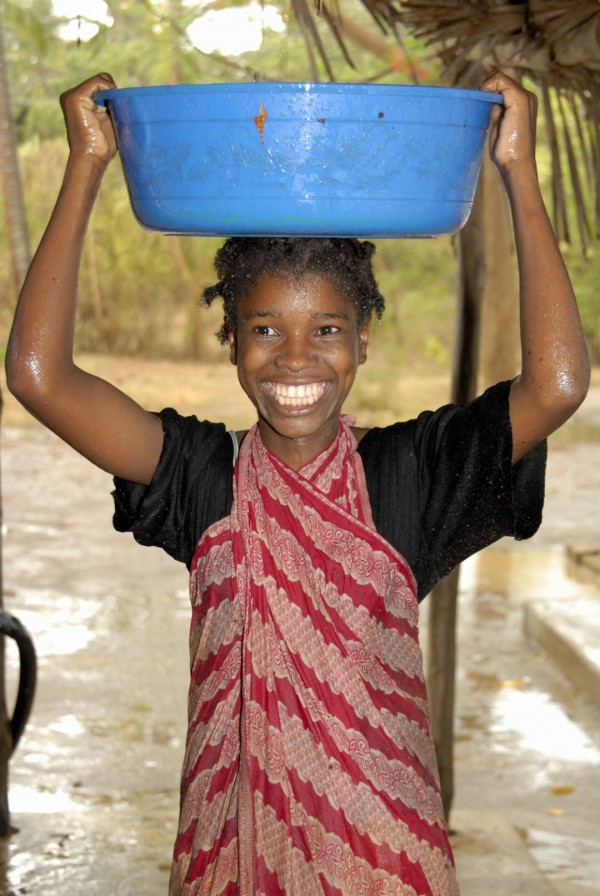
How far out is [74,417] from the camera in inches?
72.5

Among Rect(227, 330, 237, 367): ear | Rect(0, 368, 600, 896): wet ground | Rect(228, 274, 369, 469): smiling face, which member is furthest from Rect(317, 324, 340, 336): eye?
Rect(0, 368, 600, 896): wet ground

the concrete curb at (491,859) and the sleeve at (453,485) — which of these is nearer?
the sleeve at (453,485)

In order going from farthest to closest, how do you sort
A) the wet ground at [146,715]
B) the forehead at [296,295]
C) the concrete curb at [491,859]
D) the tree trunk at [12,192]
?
the tree trunk at [12,192]
the wet ground at [146,715]
the concrete curb at [491,859]
the forehead at [296,295]

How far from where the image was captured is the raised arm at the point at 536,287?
174cm

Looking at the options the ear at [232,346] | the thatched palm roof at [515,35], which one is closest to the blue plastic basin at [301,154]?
the ear at [232,346]

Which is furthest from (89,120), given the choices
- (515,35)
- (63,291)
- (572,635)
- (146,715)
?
(572,635)

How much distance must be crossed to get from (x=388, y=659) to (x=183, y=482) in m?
0.40

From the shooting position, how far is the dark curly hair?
1.85 metres

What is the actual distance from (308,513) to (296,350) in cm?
24

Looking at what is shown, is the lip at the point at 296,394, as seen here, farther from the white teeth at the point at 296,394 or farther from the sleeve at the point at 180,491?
the sleeve at the point at 180,491

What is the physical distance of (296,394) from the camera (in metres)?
1.83

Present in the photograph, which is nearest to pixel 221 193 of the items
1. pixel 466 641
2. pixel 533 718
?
pixel 533 718

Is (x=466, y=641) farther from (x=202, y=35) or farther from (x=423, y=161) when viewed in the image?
(x=202, y=35)

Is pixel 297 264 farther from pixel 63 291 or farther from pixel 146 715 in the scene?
pixel 146 715
